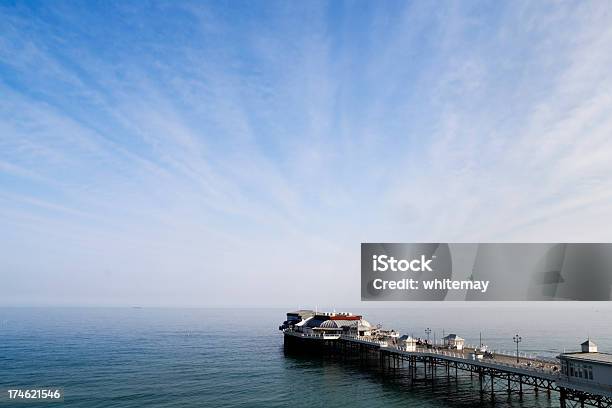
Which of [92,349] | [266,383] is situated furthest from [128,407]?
[92,349]

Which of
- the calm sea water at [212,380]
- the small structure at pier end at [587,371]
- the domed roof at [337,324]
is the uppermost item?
the small structure at pier end at [587,371]

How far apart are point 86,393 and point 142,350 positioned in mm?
50218

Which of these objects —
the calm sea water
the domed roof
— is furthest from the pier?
the calm sea water

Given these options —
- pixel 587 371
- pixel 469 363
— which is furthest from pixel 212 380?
pixel 587 371

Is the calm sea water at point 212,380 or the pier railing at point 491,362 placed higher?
the pier railing at point 491,362

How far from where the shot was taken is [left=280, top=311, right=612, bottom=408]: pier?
42.8m

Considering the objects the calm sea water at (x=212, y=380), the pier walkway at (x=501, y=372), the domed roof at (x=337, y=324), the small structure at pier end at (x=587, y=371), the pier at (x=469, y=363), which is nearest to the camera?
the small structure at pier end at (x=587, y=371)

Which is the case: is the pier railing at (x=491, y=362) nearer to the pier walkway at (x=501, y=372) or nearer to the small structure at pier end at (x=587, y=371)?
the pier walkway at (x=501, y=372)

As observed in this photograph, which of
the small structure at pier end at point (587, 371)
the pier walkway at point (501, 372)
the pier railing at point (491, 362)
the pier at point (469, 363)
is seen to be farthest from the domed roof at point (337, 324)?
the small structure at pier end at point (587, 371)

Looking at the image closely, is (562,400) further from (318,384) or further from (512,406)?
(318,384)

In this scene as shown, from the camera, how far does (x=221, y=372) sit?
74.9 m

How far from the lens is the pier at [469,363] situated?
42812mm

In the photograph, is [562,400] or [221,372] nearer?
[562,400]

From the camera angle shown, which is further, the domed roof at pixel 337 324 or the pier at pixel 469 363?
the domed roof at pixel 337 324
